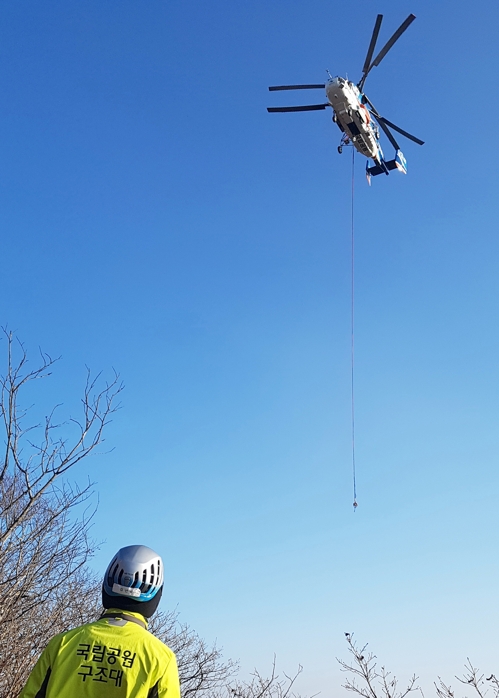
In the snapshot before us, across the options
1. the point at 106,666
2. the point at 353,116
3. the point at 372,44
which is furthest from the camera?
the point at 372,44

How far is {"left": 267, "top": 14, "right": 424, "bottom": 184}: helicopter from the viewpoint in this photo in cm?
1493

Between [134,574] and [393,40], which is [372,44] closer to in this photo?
Answer: [393,40]

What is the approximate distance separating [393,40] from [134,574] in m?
16.1

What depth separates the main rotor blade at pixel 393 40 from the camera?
15.0 metres

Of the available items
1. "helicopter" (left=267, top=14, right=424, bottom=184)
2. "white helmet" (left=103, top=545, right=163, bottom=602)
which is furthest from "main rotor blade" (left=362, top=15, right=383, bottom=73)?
"white helmet" (left=103, top=545, right=163, bottom=602)

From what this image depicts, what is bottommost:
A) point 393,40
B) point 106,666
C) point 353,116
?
point 106,666

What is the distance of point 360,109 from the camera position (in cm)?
1534

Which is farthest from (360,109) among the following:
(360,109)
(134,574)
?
(134,574)

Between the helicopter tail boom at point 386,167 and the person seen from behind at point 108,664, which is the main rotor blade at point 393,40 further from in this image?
the person seen from behind at point 108,664

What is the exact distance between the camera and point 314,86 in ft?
51.7

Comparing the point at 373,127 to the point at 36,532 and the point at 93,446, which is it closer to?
the point at 93,446

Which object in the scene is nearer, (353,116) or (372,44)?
(353,116)

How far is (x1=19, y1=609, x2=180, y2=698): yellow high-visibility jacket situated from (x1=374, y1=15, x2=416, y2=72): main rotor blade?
52.5 feet

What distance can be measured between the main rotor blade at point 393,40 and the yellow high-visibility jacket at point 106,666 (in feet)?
52.5
